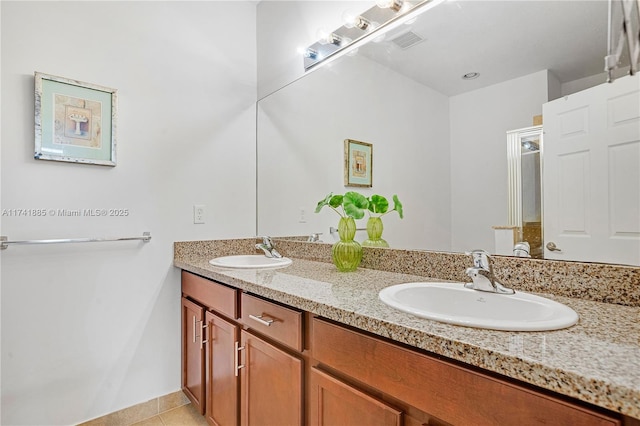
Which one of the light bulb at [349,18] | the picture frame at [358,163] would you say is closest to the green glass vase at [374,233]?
the picture frame at [358,163]

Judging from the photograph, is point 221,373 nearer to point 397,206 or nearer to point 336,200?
point 336,200

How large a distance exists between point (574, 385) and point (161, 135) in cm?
205

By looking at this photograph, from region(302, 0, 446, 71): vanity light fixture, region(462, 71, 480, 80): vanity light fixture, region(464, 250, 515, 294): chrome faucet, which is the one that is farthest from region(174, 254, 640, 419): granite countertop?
region(302, 0, 446, 71): vanity light fixture

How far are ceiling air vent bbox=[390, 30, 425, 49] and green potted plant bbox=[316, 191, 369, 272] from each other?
699 millimetres

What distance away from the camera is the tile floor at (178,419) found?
178 cm

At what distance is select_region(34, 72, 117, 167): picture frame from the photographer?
1543 mm

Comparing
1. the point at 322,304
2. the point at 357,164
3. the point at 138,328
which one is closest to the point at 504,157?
the point at 357,164

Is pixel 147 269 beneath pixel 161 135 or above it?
beneath

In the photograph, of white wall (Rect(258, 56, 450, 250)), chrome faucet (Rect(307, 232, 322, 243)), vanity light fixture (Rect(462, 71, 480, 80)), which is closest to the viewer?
vanity light fixture (Rect(462, 71, 480, 80))

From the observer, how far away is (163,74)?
1952 millimetres

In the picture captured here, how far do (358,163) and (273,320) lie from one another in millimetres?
910

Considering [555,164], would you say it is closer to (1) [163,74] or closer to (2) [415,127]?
(2) [415,127]

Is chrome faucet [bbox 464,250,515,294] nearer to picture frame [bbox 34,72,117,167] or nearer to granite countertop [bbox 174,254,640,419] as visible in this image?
granite countertop [bbox 174,254,640,419]

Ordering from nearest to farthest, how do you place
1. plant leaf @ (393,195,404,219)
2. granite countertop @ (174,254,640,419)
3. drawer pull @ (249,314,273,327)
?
granite countertop @ (174,254,640,419) < drawer pull @ (249,314,273,327) < plant leaf @ (393,195,404,219)
